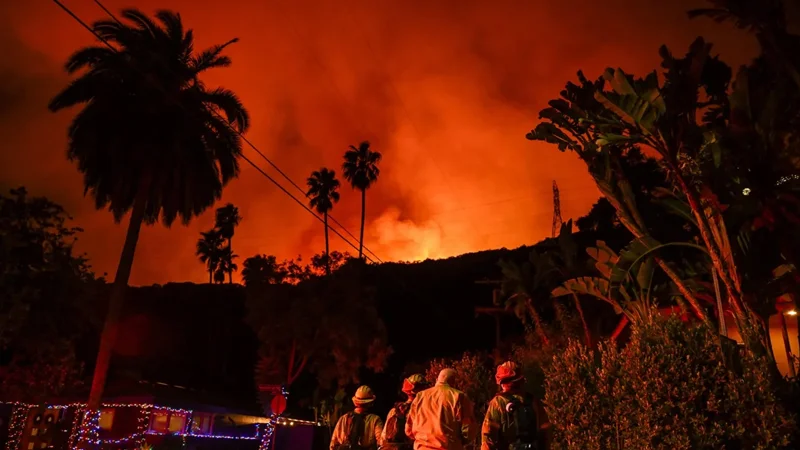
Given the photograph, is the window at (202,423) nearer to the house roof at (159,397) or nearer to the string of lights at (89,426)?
the house roof at (159,397)

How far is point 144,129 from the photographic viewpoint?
2138 cm

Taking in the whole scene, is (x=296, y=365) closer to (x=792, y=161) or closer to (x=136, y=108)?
(x=136, y=108)

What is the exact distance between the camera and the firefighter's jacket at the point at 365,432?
→ 8008mm

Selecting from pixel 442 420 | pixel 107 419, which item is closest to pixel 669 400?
pixel 442 420

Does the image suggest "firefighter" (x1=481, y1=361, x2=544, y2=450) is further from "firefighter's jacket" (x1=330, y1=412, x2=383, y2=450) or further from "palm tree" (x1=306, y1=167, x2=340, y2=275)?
"palm tree" (x1=306, y1=167, x2=340, y2=275)

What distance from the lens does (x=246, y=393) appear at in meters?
46.4

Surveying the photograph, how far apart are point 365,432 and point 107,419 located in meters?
19.7

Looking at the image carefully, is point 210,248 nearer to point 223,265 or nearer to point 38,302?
point 223,265

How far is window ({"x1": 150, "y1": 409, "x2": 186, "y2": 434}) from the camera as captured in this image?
23.8 m

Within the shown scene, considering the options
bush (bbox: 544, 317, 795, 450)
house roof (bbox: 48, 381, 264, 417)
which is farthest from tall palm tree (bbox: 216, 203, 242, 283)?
bush (bbox: 544, 317, 795, 450)

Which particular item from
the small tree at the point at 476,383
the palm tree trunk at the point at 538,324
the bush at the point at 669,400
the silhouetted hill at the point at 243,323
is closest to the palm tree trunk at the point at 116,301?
the small tree at the point at 476,383

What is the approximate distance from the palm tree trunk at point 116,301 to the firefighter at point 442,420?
53.8ft

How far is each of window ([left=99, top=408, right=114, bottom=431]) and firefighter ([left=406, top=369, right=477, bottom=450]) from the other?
2107 centimetres

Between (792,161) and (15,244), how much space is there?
18084mm
